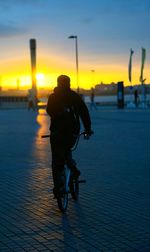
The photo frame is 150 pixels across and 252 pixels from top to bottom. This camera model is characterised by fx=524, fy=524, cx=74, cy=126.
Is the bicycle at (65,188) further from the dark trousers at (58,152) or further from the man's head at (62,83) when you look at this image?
the man's head at (62,83)

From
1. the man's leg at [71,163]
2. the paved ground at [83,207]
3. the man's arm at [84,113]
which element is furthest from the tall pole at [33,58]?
the man's arm at [84,113]

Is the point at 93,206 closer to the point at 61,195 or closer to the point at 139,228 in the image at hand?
the point at 61,195

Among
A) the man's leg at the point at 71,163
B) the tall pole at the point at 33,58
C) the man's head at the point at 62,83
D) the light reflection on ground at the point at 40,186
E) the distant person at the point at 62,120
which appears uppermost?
the tall pole at the point at 33,58

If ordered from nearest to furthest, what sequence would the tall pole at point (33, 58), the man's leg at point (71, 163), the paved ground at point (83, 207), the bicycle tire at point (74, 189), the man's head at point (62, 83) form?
the paved ground at point (83, 207) < the man's head at point (62, 83) < the man's leg at point (71, 163) < the bicycle tire at point (74, 189) < the tall pole at point (33, 58)

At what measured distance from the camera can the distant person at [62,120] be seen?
6363 millimetres

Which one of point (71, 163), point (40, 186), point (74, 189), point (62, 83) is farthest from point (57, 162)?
→ point (40, 186)

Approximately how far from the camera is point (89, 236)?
5367mm

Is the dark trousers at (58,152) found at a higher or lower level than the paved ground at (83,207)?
higher

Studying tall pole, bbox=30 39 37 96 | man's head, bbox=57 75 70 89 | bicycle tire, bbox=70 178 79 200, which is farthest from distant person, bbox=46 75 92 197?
tall pole, bbox=30 39 37 96

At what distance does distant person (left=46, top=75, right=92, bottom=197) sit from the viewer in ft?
20.9

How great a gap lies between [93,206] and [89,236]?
1.39m

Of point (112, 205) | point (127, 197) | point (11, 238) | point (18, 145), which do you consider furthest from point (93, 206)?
point (18, 145)

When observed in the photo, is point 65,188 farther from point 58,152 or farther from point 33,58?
point 33,58

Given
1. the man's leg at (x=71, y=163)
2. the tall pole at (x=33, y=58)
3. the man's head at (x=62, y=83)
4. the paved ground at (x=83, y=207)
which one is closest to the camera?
the paved ground at (x=83, y=207)
